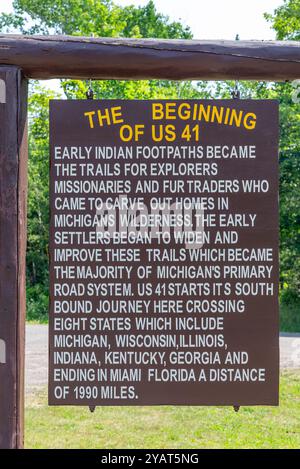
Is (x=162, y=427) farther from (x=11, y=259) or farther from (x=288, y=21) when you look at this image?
(x=288, y=21)

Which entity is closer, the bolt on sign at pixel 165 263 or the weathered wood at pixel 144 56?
the weathered wood at pixel 144 56

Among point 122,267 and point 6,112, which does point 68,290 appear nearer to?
point 122,267

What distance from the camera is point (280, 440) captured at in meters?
6.92

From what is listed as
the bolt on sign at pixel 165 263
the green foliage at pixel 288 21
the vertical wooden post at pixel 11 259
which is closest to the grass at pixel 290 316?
the green foliage at pixel 288 21

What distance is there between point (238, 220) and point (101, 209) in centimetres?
88

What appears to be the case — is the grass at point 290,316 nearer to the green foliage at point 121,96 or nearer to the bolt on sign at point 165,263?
the green foliage at point 121,96

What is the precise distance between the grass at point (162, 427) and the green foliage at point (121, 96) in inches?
378

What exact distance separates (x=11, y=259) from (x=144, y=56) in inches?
59.2

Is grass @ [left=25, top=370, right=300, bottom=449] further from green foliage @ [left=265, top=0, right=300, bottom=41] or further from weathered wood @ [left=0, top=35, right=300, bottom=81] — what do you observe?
green foliage @ [left=265, top=0, right=300, bottom=41]

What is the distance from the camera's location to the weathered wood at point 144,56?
423 centimetres

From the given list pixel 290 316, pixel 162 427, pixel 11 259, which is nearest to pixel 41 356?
pixel 162 427

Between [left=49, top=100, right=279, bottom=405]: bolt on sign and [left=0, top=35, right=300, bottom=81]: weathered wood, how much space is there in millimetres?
215

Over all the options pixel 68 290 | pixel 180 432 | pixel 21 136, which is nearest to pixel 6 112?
pixel 21 136
